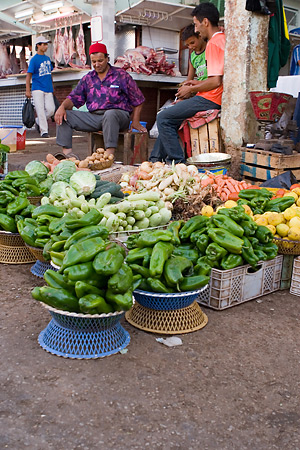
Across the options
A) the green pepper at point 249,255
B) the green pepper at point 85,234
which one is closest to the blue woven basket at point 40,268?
the green pepper at point 85,234

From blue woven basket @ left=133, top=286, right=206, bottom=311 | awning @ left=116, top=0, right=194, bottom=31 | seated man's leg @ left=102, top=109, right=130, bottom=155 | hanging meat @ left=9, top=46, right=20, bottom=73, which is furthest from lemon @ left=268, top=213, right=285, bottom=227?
hanging meat @ left=9, top=46, right=20, bottom=73

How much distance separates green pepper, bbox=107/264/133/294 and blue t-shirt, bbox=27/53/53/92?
33.9 ft

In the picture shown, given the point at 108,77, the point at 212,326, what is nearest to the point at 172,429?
the point at 212,326

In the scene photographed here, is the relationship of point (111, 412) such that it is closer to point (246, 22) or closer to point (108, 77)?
point (246, 22)

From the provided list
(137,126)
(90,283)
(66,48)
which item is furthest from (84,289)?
(66,48)

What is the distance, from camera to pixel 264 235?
3.57 m

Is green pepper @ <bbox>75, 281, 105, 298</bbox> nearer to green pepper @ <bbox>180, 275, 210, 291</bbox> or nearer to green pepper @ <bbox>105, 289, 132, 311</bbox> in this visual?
green pepper @ <bbox>105, 289, 132, 311</bbox>

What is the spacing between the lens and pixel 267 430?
7.07 feet

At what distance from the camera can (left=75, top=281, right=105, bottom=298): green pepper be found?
2.56 metres

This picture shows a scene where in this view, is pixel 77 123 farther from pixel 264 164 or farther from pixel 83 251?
pixel 83 251

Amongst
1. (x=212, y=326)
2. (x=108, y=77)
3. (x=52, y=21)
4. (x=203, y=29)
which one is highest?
(x=52, y=21)

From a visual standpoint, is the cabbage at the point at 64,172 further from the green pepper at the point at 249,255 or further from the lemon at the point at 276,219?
the green pepper at the point at 249,255

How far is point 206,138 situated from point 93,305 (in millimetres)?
4795

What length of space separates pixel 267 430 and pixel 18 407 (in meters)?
1.13
